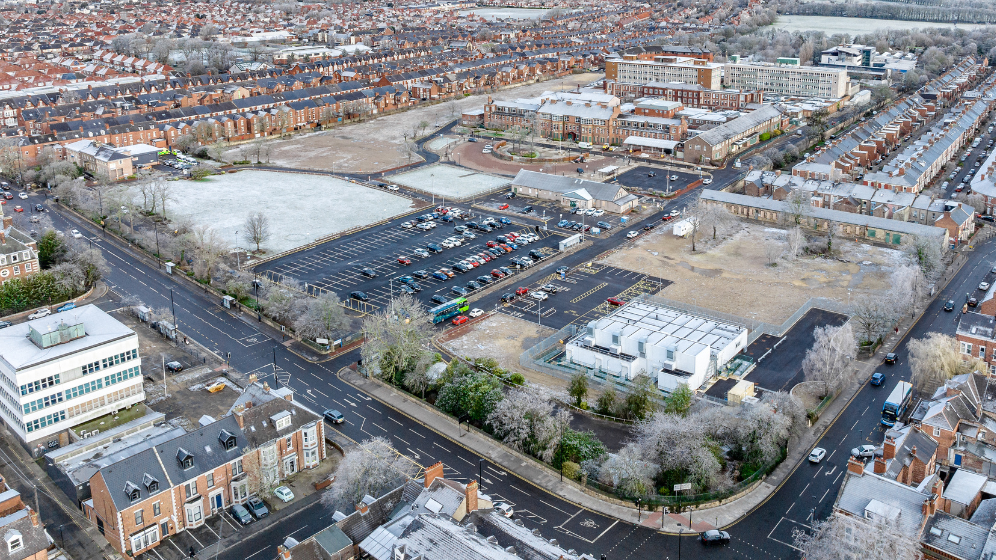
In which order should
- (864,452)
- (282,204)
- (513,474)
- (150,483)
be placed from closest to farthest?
(150,483)
(513,474)
(864,452)
(282,204)

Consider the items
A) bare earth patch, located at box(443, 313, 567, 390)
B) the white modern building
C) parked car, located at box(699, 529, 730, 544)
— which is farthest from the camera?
bare earth patch, located at box(443, 313, 567, 390)

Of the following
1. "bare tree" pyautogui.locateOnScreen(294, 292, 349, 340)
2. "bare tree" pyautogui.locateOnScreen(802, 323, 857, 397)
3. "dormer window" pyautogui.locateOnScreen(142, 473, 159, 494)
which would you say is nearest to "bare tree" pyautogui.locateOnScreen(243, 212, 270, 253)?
"bare tree" pyautogui.locateOnScreen(294, 292, 349, 340)

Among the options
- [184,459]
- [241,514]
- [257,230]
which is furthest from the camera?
[257,230]

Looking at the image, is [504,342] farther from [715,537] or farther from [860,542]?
[860,542]

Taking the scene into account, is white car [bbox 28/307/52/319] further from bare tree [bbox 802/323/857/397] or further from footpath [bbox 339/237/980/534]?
bare tree [bbox 802/323/857/397]

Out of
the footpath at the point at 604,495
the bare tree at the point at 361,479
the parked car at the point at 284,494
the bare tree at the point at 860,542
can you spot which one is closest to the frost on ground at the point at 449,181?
the footpath at the point at 604,495

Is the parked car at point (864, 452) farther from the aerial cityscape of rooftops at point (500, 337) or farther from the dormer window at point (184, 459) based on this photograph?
the dormer window at point (184, 459)

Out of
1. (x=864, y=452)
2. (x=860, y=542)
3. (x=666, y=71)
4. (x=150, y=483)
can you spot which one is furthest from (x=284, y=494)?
(x=666, y=71)
